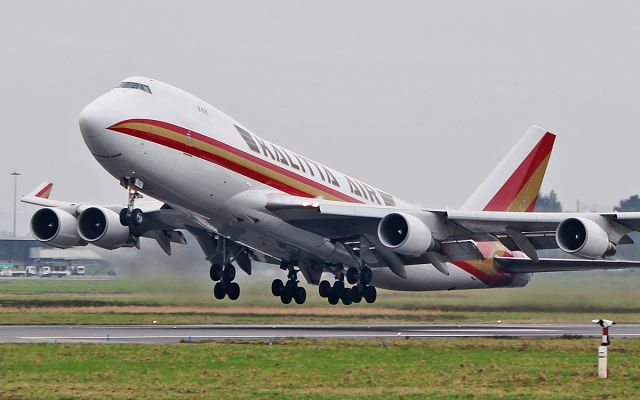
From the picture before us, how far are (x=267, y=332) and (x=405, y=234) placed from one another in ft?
18.0

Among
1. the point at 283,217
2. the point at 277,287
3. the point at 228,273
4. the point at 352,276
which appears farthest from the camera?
the point at 277,287

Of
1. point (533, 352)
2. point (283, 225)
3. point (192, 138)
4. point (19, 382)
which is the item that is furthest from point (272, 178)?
point (19, 382)

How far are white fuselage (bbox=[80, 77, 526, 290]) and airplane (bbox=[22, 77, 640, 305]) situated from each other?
4 cm

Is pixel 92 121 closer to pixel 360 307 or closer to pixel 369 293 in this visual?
pixel 369 293

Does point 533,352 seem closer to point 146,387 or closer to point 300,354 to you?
point 300,354

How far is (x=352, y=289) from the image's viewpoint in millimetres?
38094

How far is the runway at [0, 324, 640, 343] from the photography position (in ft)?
95.6

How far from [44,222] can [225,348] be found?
52.1 ft

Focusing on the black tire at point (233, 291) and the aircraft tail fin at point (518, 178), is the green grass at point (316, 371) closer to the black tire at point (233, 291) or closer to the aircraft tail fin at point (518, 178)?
the black tire at point (233, 291)

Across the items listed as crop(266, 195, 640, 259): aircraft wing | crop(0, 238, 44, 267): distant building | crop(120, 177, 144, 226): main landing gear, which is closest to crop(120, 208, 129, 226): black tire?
crop(120, 177, 144, 226): main landing gear

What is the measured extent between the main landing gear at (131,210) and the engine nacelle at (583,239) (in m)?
13.0

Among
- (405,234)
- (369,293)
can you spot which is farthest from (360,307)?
(405,234)

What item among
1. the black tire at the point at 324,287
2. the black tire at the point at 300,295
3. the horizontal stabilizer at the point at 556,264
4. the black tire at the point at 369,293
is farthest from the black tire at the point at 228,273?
the horizontal stabilizer at the point at 556,264

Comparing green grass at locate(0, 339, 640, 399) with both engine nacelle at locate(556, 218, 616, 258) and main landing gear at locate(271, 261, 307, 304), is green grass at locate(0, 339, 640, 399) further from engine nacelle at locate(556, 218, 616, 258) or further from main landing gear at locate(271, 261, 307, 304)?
main landing gear at locate(271, 261, 307, 304)
